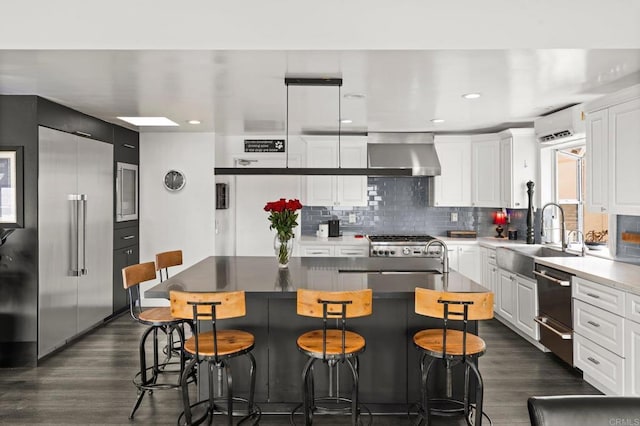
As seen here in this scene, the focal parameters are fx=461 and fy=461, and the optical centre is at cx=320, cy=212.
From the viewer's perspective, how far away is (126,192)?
19.4 ft

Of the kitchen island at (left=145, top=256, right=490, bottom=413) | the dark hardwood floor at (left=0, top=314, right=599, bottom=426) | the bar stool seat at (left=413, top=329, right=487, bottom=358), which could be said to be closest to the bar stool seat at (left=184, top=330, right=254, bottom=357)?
the kitchen island at (left=145, top=256, right=490, bottom=413)

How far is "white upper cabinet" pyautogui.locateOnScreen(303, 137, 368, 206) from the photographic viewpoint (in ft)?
21.4

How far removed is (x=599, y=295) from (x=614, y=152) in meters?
1.19

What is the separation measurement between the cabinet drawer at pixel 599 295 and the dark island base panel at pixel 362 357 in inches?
39.6

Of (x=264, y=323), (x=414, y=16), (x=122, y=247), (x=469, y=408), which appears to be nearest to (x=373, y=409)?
(x=469, y=408)

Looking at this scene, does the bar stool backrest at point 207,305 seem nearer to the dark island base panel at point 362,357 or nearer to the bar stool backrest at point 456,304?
the dark island base panel at point 362,357

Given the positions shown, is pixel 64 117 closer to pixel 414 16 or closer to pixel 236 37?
pixel 236 37

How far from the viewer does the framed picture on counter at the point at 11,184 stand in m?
4.11

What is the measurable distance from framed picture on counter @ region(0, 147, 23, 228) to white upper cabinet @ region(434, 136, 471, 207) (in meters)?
4.94

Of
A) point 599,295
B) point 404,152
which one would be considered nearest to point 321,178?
point 404,152

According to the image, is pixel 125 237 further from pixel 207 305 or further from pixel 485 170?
pixel 485 170

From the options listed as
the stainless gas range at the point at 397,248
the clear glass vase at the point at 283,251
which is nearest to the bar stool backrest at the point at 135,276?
the clear glass vase at the point at 283,251

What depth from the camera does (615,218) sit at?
4.31 meters

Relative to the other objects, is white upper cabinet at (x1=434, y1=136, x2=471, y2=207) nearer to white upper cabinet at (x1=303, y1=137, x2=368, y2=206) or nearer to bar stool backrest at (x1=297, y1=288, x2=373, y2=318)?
white upper cabinet at (x1=303, y1=137, x2=368, y2=206)
